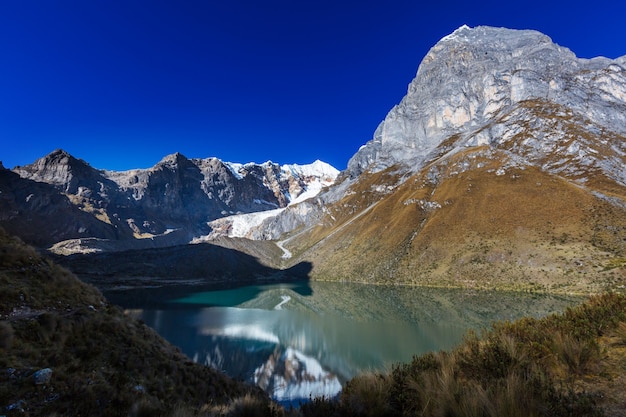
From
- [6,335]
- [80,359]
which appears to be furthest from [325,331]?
[6,335]

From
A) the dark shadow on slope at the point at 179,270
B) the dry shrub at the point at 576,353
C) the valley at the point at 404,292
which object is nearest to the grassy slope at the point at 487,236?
the valley at the point at 404,292

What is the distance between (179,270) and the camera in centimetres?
12400

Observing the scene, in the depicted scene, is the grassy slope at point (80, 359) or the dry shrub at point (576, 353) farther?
the grassy slope at point (80, 359)

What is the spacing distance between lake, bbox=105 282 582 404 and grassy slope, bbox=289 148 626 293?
33.7 ft

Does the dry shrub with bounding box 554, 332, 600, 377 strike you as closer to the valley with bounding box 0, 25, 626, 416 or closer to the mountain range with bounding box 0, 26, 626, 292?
the valley with bounding box 0, 25, 626, 416

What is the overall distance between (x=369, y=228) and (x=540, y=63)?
485ft

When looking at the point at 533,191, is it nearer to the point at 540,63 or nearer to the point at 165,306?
the point at 165,306

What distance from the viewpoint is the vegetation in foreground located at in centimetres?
528

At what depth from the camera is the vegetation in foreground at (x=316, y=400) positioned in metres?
5.28

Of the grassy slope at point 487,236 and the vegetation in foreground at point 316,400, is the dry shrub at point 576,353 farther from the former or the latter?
the grassy slope at point 487,236

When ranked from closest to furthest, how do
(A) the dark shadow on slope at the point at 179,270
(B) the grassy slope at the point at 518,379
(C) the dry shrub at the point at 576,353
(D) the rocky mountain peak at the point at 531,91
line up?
(B) the grassy slope at the point at 518,379 < (C) the dry shrub at the point at 576,353 < (A) the dark shadow on slope at the point at 179,270 < (D) the rocky mountain peak at the point at 531,91

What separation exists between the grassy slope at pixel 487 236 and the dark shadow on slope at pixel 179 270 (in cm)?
2220

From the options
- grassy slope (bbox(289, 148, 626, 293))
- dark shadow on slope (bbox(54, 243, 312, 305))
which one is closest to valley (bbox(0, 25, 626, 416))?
grassy slope (bbox(289, 148, 626, 293))

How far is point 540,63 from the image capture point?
17675 centimetres
